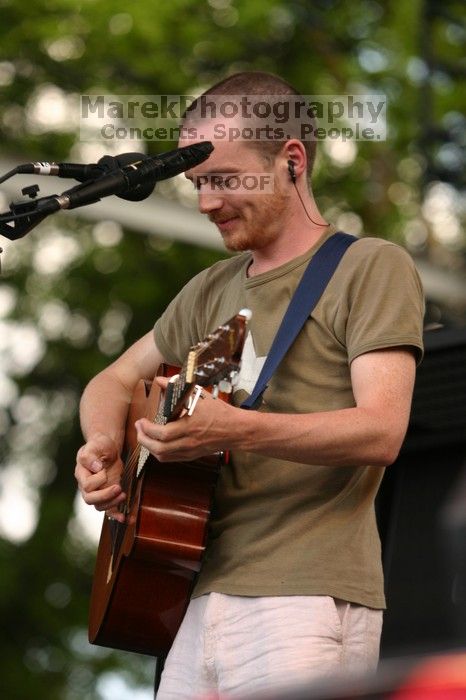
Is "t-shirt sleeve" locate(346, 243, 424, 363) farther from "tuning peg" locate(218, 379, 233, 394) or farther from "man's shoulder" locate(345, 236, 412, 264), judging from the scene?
"tuning peg" locate(218, 379, 233, 394)

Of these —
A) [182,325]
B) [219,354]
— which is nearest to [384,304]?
[219,354]

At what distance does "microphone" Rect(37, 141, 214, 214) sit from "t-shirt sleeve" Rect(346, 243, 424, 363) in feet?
1.43

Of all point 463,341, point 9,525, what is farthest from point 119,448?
point 9,525

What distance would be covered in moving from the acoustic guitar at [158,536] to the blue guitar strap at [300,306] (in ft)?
0.59

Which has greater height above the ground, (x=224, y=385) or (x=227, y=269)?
(x=227, y=269)

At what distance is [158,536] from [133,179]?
0.77 m

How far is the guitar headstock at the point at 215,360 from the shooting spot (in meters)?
2.67

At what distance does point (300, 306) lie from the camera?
3.04 metres

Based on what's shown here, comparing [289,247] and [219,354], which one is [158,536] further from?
[289,247]

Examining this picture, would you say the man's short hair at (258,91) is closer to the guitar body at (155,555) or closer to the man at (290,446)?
the man at (290,446)

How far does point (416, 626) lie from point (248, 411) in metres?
1.80

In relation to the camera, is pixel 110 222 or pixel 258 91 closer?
pixel 258 91

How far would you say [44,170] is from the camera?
9.98ft

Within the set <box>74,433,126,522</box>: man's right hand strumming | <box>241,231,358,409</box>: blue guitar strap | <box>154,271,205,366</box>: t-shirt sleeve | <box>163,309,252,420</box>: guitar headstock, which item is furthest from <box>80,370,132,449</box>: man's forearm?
<box>163,309,252,420</box>: guitar headstock
